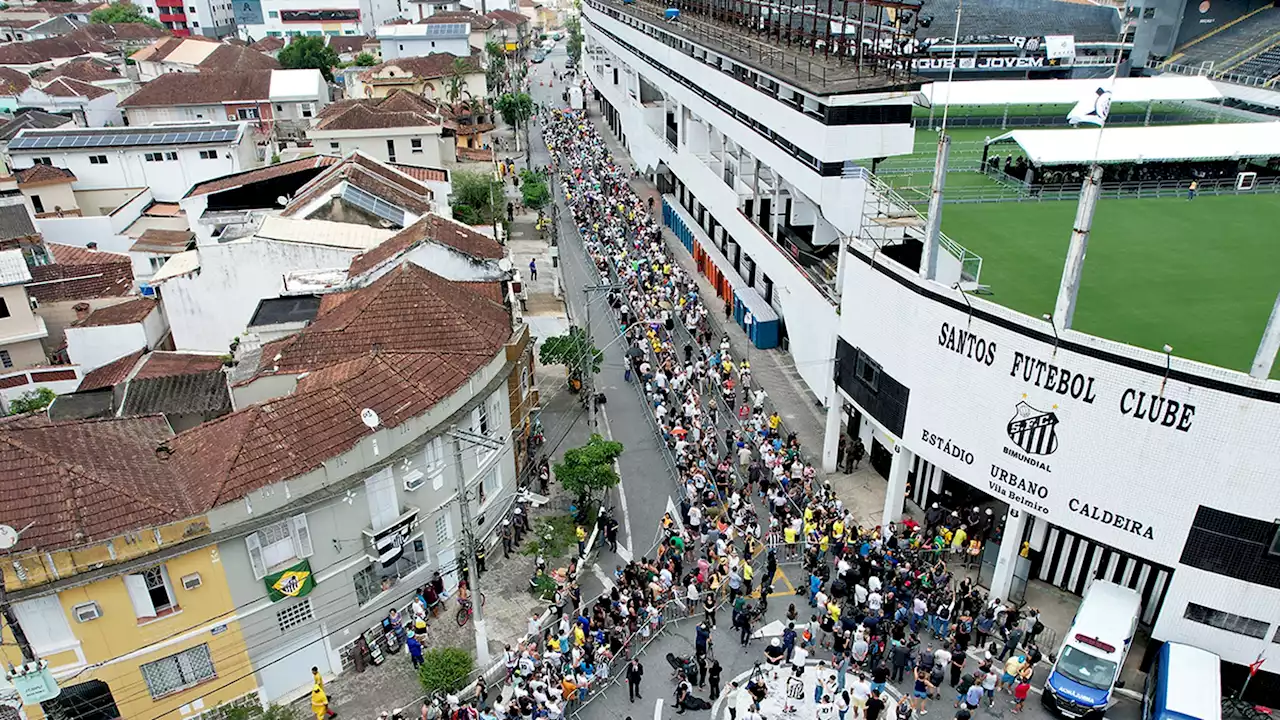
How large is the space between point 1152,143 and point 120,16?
442ft

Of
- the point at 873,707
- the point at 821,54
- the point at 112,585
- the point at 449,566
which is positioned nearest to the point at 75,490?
the point at 112,585

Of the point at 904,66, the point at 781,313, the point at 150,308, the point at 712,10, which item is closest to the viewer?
the point at 904,66

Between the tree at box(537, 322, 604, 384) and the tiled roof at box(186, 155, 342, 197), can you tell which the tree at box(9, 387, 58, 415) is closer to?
the tiled roof at box(186, 155, 342, 197)

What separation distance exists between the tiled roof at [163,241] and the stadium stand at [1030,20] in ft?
175

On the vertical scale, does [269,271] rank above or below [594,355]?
above

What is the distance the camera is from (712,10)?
60719 mm

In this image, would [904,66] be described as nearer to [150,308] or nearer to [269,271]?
[269,271]

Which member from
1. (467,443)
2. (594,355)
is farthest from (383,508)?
(594,355)

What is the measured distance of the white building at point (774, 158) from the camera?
93.2 feet

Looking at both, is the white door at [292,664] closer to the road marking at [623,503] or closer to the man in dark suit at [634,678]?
the man in dark suit at [634,678]

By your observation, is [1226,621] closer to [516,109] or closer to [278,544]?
[278,544]

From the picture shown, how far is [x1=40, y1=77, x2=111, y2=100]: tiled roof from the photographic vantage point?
67.5 meters

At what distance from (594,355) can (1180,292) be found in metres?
19.7

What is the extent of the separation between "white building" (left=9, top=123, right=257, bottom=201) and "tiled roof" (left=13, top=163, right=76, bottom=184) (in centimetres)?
116
